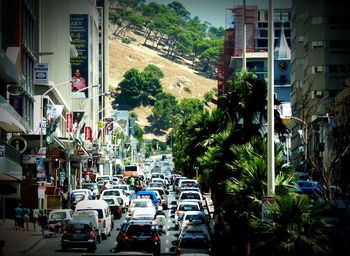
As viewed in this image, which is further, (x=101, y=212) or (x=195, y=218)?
(x=101, y=212)

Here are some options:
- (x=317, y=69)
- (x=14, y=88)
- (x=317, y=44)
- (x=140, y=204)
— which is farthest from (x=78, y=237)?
(x=317, y=44)

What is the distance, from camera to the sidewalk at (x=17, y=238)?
41.9 m

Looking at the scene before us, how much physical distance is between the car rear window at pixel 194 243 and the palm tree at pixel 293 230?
9951 millimetres

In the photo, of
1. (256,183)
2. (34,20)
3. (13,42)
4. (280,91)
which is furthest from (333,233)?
(280,91)

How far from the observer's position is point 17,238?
47.9 m

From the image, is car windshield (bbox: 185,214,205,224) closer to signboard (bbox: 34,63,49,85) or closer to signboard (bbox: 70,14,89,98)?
signboard (bbox: 34,63,49,85)

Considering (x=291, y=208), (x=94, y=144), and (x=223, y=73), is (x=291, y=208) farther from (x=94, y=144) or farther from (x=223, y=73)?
(x=223, y=73)

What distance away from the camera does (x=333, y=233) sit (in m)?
25.8

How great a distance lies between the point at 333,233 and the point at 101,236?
897 inches

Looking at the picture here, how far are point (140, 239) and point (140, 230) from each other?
1.76 feet

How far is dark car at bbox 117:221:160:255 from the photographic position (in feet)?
123

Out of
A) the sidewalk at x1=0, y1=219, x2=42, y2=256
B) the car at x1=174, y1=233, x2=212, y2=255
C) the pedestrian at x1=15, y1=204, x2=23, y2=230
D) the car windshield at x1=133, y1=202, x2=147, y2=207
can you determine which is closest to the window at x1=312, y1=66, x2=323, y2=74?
the car windshield at x1=133, y1=202, x2=147, y2=207

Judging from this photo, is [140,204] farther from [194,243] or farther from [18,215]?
[194,243]

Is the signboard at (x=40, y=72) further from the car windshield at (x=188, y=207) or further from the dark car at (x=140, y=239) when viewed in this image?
the dark car at (x=140, y=239)
